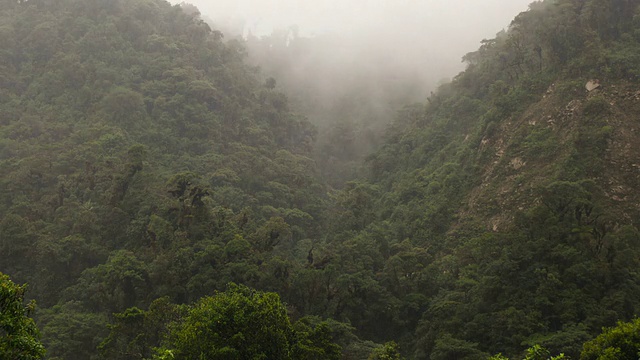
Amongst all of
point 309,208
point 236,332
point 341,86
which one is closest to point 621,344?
point 236,332

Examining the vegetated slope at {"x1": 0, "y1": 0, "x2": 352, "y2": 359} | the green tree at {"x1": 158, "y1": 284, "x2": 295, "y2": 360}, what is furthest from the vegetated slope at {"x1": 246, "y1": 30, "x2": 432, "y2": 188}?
the green tree at {"x1": 158, "y1": 284, "x2": 295, "y2": 360}

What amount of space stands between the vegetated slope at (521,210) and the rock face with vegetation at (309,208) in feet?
0.44

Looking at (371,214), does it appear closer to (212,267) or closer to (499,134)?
(499,134)

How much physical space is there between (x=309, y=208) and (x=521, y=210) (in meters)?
20.6

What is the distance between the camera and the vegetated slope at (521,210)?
25344 mm

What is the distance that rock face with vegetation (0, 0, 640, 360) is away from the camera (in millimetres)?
24266

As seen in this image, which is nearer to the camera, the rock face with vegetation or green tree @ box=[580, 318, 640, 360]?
green tree @ box=[580, 318, 640, 360]

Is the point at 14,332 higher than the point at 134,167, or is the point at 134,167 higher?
the point at 134,167

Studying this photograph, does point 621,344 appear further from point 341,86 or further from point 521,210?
point 341,86

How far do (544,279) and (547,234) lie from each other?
3013mm

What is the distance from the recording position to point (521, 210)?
32.8 metres

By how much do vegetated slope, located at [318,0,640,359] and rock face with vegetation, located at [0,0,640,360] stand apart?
5.3 inches

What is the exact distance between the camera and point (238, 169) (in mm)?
48250

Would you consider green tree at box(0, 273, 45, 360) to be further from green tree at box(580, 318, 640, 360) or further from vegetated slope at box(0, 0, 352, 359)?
vegetated slope at box(0, 0, 352, 359)
